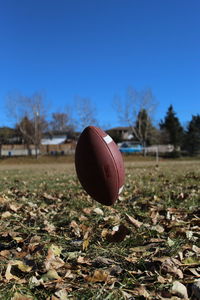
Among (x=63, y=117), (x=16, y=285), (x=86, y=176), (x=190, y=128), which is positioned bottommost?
(x=16, y=285)

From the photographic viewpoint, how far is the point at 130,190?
532cm

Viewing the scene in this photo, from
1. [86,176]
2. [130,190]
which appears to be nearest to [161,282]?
[86,176]

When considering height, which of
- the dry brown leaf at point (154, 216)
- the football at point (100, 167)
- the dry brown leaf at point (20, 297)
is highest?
the football at point (100, 167)

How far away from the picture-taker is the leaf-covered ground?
173 cm

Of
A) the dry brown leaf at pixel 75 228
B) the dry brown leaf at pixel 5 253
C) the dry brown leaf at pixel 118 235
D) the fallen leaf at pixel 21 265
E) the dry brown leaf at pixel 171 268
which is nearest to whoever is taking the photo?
the dry brown leaf at pixel 171 268

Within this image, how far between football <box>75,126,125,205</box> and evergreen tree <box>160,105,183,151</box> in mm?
43319

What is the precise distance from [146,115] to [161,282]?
154 ft

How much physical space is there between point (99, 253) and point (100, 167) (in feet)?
3.95

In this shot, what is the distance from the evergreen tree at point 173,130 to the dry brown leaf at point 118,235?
44.1m

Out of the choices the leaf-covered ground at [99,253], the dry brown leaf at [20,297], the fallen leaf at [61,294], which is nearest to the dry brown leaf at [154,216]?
the leaf-covered ground at [99,253]

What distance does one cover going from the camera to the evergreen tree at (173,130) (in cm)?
4700

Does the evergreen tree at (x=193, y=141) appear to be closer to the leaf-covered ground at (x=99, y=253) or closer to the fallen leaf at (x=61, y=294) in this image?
the leaf-covered ground at (x=99, y=253)

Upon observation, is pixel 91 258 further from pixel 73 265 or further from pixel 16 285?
pixel 16 285

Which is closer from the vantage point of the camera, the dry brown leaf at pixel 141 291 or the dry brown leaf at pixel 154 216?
the dry brown leaf at pixel 141 291
